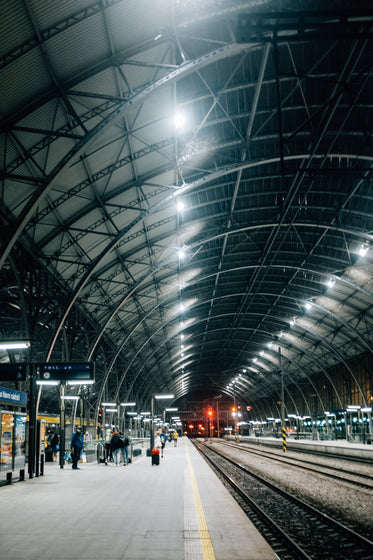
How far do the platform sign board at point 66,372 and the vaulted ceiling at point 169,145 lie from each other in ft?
9.22

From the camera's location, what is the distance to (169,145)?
2156 cm

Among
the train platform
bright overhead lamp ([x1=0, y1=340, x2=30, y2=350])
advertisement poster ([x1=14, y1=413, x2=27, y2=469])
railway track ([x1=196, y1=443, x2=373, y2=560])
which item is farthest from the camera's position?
advertisement poster ([x1=14, y1=413, x2=27, y2=469])

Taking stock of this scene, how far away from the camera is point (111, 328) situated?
4072cm

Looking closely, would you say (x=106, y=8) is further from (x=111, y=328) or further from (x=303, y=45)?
(x=111, y=328)

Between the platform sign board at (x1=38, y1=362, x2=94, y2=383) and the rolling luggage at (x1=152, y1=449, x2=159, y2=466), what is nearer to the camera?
the platform sign board at (x1=38, y1=362, x2=94, y2=383)

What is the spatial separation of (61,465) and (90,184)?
1351 cm

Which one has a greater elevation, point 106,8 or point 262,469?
point 106,8

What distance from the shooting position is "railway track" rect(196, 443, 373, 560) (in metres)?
9.04

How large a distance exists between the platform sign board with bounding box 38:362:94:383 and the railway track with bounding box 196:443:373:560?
272 inches

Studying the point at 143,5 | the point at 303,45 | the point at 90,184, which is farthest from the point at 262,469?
the point at 143,5

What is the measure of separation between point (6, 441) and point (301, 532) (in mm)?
10720

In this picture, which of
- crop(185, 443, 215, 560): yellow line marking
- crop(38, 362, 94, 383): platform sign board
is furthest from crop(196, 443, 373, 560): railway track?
crop(38, 362, 94, 383): platform sign board

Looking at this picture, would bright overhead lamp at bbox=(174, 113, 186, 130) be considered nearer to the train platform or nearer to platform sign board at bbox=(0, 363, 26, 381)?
platform sign board at bbox=(0, 363, 26, 381)

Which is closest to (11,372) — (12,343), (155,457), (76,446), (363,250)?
(12,343)
